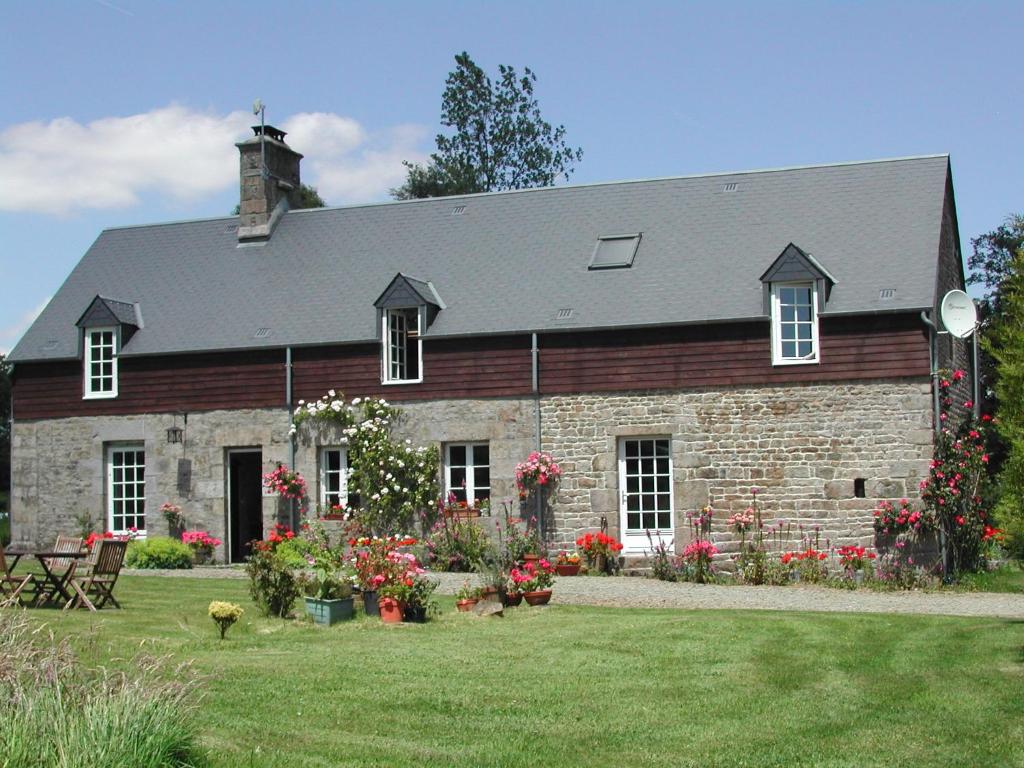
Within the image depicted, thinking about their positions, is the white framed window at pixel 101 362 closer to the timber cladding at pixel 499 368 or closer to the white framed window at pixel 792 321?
the timber cladding at pixel 499 368

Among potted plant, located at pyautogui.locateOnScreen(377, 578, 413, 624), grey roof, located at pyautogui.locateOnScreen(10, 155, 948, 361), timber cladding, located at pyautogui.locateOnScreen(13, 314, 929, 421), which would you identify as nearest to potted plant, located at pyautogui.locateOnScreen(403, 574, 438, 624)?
potted plant, located at pyautogui.locateOnScreen(377, 578, 413, 624)

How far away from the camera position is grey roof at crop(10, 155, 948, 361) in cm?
1989

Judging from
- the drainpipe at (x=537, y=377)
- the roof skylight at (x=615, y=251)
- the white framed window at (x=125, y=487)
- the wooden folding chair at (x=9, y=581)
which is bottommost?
the wooden folding chair at (x=9, y=581)

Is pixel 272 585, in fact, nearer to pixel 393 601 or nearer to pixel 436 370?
pixel 393 601

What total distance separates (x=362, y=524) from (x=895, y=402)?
28.2ft

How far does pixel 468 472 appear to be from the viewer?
816 inches

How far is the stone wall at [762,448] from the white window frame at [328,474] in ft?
11.9

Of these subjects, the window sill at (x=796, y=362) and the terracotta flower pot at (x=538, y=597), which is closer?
the terracotta flower pot at (x=538, y=597)

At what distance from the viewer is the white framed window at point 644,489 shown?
776 inches

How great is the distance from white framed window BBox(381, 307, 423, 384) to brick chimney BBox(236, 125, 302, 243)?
437 cm

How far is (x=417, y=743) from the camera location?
7.95m

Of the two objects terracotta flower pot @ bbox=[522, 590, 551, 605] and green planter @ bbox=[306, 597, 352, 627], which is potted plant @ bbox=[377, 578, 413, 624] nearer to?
green planter @ bbox=[306, 597, 352, 627]

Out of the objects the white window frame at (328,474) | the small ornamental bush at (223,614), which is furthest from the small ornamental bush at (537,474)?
the small ornamental bush at (223,614)

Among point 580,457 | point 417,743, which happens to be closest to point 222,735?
point 417,743
